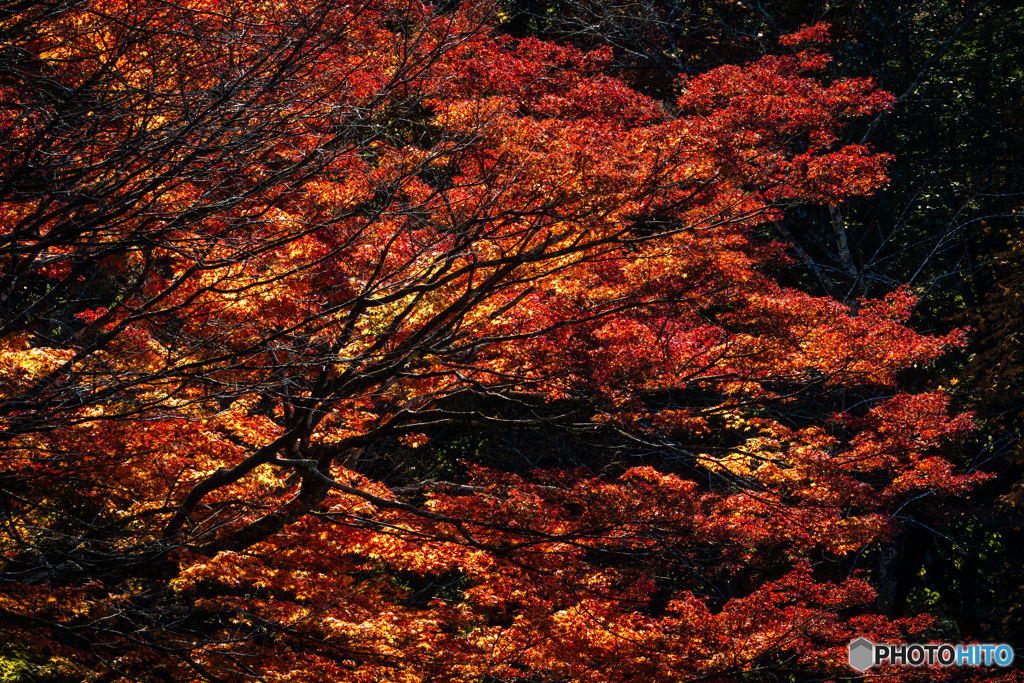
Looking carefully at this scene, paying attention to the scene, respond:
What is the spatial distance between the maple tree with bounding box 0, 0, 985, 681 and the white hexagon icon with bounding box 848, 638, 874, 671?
146 mm

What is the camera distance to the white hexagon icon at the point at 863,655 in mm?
10102

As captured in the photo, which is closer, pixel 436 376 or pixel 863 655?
pixel 436 376

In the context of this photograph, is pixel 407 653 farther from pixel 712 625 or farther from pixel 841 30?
pixel 841 30

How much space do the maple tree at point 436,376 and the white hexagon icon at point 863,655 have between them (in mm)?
146

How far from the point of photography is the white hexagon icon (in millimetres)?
10102

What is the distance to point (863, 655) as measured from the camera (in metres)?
10.2

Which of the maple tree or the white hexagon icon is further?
the white hexagon icon

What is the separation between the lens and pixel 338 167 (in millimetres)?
8172

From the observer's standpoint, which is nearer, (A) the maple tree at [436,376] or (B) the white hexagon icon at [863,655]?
(A) the maple tree at [436,376]

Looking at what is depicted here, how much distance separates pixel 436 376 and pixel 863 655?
6460mm

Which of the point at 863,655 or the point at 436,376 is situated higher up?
the point at 436,376

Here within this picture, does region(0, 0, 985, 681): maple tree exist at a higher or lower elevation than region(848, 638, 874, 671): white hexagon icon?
higher

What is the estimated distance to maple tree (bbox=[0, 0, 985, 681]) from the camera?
5.88 meters

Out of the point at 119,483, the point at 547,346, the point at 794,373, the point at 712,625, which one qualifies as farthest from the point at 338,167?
the point at 712,625
